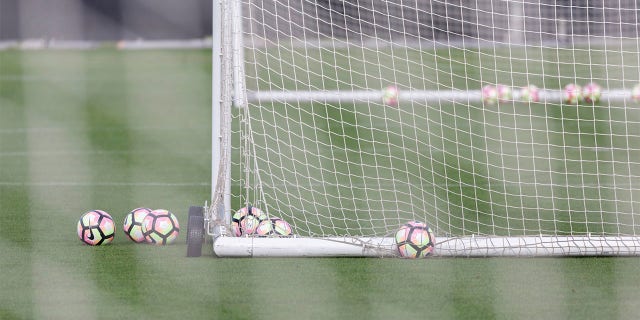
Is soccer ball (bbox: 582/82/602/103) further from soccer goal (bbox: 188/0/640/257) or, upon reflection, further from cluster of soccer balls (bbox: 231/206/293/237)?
Result: cluster of soccer balls (bbox: 231/206/293/237)

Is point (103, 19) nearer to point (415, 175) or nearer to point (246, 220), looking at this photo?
point (415, 175)

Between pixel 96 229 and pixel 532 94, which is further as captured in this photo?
pixel 532 94

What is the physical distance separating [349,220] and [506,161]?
3.15m

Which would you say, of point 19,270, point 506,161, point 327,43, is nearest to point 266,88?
point 327,43

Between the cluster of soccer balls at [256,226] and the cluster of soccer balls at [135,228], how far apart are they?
0.39 m

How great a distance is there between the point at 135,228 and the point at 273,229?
80cm

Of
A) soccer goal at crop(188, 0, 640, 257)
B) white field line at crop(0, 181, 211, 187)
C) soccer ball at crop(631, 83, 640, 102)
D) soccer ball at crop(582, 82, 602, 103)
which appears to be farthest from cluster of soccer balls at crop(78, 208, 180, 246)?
soccer ball at crop(631, 83, 640, 102)

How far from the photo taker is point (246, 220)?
6.18 m

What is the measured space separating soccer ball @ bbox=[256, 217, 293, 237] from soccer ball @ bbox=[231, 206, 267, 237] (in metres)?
0.04

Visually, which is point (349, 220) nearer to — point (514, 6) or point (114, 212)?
point (114, 212)

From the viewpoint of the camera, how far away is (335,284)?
5.29 m

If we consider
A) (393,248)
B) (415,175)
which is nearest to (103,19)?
(415,175)

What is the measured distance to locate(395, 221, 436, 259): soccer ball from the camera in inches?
230

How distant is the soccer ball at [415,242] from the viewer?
584 centimetres
